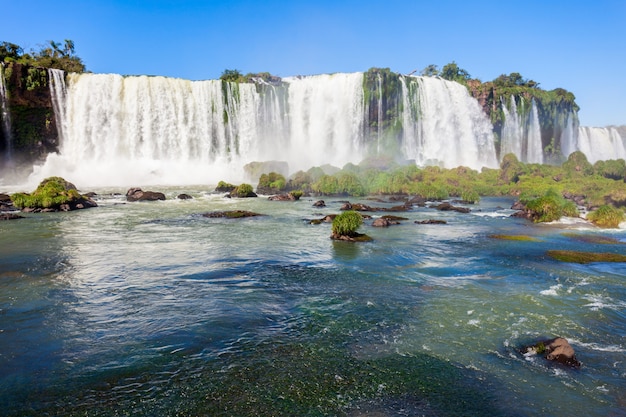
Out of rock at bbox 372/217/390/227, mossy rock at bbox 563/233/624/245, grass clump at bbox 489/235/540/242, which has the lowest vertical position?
mossy rock at bbox 563/233/624/245

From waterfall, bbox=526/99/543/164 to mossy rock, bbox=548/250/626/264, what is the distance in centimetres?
7013

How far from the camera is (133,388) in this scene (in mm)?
6477

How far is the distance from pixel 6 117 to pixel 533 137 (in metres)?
80.5

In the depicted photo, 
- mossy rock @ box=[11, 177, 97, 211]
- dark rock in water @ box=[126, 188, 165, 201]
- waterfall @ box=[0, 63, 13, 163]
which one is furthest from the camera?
waterfall @ box=[0, 63, 13, 163]

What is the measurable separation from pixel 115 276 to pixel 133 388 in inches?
272

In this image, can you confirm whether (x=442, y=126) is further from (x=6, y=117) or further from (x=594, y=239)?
(x=6, y=117)

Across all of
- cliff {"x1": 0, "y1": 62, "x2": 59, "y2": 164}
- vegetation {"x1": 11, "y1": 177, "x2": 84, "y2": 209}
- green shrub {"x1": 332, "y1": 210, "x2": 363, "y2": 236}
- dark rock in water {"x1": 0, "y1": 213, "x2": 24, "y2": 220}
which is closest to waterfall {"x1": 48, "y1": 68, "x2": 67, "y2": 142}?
cliff {"x1": 0, "y1": 62, "x2": 59, "y2": 164}

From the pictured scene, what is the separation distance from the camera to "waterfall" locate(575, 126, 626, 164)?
276 ft

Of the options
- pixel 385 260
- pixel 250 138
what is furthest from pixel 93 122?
pixel 385 260

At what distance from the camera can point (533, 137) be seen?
7819cm

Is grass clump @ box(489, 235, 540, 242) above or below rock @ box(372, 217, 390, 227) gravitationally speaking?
below

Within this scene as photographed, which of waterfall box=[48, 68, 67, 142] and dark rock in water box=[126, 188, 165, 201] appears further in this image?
waterfall box=[48, 68, 67, 142]

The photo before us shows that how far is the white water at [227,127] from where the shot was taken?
50094 millimetres

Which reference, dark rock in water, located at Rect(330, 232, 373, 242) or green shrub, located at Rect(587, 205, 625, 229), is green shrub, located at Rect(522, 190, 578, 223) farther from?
dark rock in water, located at Rect(330, 232, 373, 242)
